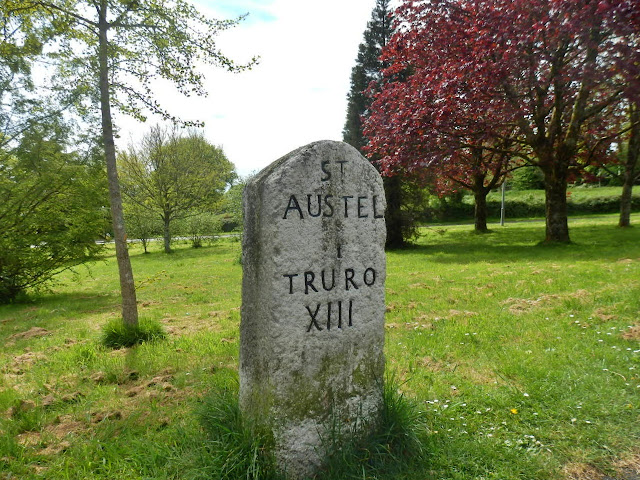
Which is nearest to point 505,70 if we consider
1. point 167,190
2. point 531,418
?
point 531,418

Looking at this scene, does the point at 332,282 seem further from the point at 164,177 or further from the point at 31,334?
the point at 164,177

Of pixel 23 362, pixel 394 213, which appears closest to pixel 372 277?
pixel 23 362

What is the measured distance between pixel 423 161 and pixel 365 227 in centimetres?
1026

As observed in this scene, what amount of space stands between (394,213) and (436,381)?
13.2m

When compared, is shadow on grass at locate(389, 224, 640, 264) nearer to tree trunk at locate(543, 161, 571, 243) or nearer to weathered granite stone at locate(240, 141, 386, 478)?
tree trunk at locate(543, 161, 571, 243)

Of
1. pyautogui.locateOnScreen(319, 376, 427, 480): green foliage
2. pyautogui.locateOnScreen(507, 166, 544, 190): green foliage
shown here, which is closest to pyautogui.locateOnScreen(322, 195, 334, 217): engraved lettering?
pyautogui.locateOnScreen(319, 376, 427, 480): green foliage

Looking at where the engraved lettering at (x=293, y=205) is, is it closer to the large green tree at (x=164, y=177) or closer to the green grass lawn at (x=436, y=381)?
the green grass lawn at (x=436, y=381)

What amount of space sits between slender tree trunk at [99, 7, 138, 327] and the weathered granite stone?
12.0 feet

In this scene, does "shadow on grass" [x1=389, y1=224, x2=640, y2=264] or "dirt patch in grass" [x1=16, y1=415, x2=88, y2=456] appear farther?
"shadow on grass" [x1=389, y1=224, x2=640, y2=264]

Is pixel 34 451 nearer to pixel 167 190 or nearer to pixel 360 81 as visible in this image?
pixel 360 81

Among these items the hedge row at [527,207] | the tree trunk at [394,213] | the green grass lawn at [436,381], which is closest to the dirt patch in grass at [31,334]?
the green grass lawn at [436,381]

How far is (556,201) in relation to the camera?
12867 millimetres

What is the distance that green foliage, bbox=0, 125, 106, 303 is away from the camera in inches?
363

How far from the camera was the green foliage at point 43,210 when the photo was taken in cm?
923
